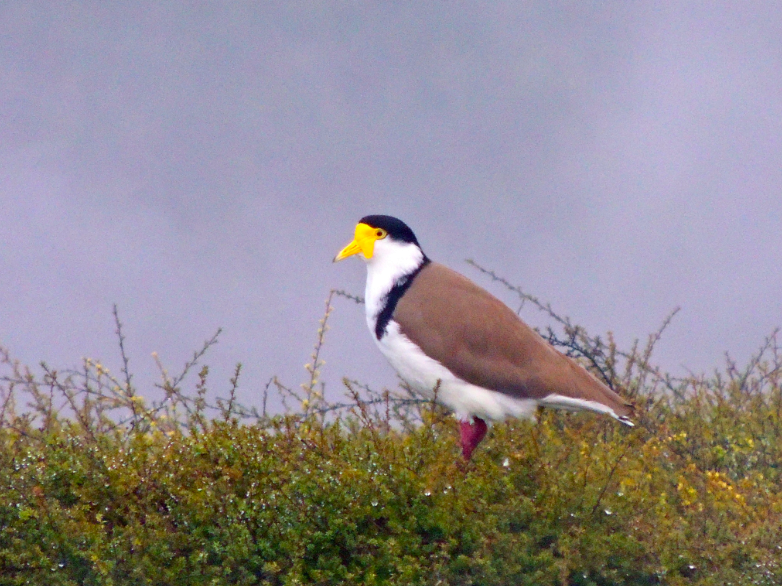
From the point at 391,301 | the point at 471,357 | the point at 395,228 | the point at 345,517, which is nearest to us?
the point at 345,517

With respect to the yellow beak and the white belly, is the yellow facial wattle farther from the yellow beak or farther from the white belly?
the white belly

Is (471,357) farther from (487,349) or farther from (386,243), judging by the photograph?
(386,243)

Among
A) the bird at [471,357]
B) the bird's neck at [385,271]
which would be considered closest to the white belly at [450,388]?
the bird at [471,357]

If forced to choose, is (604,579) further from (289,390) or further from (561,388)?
(289,390)

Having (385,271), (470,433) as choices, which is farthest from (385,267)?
(470,433)

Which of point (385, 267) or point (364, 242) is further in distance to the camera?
point (364, 242)

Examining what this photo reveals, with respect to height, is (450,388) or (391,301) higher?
(391,301)

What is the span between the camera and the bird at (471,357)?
698 cm

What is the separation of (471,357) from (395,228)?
1.20 metres

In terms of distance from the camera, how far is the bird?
6977mm

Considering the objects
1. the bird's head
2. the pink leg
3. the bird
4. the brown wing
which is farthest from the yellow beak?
the pink leg

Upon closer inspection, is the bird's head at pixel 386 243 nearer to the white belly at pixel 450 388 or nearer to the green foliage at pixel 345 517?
the white belly at pixel 450 388

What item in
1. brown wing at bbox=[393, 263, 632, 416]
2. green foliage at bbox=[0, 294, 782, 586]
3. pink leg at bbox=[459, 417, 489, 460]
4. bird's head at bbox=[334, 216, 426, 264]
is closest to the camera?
green foliage at bbox=[0, 294, 782, 586]

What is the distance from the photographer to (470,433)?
7215 millimetres
